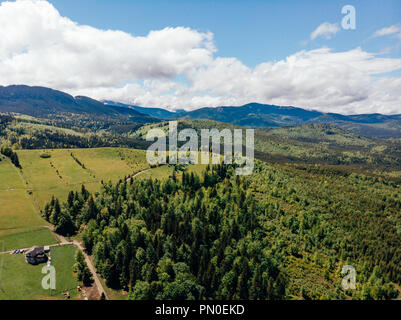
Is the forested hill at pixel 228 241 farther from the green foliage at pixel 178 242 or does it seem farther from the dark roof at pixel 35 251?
the dark roof at pixel 35 251

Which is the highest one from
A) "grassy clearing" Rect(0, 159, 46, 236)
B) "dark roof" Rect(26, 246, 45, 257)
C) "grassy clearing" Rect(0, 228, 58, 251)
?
"grassy clearing" Rect(0, 159, 46, 236)

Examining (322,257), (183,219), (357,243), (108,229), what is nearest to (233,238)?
(183,219)

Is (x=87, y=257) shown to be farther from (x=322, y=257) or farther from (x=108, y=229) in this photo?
(x=322, y=257)

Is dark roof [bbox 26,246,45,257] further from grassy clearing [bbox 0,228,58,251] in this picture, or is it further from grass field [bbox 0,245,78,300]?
grassy clearing [bbox 0,228,58,251]

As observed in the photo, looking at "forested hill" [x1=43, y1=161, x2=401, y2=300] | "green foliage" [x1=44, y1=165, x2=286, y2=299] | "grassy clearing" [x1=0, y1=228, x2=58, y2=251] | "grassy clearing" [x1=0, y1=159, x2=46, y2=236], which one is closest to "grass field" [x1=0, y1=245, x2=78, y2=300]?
"grassy clearing" [x1=0, y1=228, x2=58, y2=251]

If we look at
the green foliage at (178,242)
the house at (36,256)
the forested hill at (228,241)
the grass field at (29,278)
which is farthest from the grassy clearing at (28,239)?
the house at (36,256)
